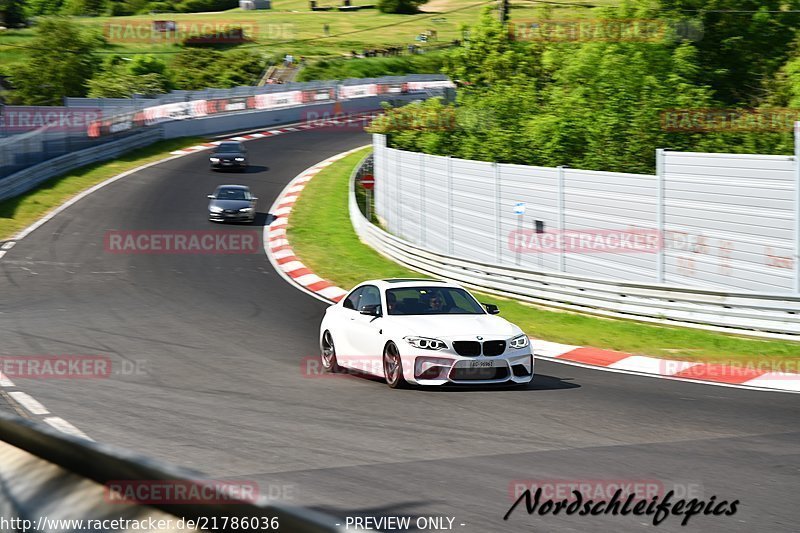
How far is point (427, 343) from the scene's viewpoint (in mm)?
12688

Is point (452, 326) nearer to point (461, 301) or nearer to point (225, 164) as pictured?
point (461, 301)

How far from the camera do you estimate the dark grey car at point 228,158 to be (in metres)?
43.9

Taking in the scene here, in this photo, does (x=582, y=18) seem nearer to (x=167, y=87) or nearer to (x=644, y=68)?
(x=644, y=68)

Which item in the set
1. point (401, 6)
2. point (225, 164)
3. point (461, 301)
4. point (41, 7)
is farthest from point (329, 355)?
point (41, 7)

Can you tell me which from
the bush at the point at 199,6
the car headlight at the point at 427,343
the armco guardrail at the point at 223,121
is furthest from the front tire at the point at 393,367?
the bush at the point at 199,6

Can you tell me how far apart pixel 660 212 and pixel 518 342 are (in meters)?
8.05

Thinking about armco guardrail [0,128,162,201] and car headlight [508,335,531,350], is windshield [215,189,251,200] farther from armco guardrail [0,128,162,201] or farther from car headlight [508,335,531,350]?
car headlight [508,335,531,350]

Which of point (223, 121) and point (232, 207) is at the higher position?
point (223, 121)

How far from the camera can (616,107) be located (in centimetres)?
3334

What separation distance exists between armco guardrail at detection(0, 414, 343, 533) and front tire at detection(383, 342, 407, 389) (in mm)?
7375

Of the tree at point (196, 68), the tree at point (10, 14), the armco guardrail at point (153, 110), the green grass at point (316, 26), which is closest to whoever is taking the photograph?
the armco guardrail at point (153, 110)

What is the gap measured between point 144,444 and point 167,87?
6999 centimetres

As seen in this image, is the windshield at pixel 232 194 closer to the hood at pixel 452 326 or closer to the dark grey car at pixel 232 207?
the dark grey car at pixel 232 207

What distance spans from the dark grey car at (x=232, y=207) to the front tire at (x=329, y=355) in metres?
19.8
